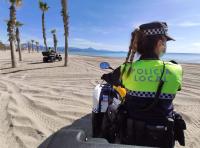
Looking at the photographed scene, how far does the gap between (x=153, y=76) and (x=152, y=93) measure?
0.17 metres

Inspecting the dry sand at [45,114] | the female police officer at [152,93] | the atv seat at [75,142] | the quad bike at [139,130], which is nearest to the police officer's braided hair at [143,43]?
the female police officer at [152,93]

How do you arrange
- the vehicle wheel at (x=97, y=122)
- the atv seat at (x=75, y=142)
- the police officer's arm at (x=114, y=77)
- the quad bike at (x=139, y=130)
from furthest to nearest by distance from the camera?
the vehicle wheel at (x=97, y=122) < the police officer's arm at (x=114, y=77) < the quad bike at (x=139, y=130) < the atv seat at (x=75, y=142)

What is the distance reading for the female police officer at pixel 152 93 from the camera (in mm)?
2709

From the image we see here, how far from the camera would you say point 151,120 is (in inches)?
108

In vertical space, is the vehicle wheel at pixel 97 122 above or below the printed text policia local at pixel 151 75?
below

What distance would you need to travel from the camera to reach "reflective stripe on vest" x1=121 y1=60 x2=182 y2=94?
8.97 ft

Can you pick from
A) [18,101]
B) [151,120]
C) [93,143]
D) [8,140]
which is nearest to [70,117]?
[8,140]

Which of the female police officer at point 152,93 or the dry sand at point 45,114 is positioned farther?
the dry sand at point 45,114

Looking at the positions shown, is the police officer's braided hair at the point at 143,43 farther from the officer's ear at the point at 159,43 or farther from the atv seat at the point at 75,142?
the atv seat at the point at 75,142

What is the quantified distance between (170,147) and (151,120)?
1.11 ft

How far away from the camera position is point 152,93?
8.98 feet

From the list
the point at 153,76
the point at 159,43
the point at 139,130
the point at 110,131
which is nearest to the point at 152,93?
the point at 153,76

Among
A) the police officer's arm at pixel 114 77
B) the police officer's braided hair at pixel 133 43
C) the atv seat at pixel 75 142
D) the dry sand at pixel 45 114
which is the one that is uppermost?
the police officer's braided hair at pixel 133 43

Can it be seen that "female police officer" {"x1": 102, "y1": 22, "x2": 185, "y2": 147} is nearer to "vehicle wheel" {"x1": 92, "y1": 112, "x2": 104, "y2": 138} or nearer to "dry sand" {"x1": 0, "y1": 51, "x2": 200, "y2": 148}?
"vehicle wheel" {"x1": 92, "y1": 112, "x2": 104, "y2": 138}
